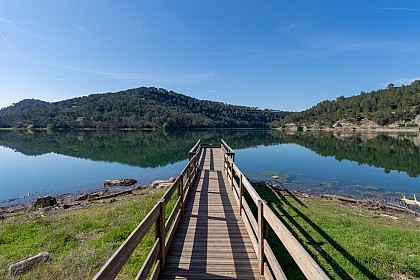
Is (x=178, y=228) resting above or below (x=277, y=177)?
above

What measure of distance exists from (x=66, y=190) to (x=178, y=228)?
1563 cm

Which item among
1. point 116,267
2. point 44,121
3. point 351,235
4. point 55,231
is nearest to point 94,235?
point 55,231

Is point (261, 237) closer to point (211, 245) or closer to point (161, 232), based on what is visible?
point (211, 245)

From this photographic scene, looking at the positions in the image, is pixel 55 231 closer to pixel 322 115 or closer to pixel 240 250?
pixel 240 250

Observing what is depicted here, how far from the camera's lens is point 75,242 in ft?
24.0

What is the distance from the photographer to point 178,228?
6.25 m

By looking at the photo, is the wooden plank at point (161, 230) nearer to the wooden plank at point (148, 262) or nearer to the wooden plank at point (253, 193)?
the wooden plank at point (148, 262)

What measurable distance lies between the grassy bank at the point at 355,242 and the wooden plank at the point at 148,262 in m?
3.01

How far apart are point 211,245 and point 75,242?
4.39 metres

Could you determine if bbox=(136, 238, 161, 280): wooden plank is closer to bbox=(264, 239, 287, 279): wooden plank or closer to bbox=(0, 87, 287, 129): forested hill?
bbox=(264, 239, 287, 279): wooden plank

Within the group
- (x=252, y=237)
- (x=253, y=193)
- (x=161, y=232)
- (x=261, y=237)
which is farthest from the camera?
(x=253, y=193)

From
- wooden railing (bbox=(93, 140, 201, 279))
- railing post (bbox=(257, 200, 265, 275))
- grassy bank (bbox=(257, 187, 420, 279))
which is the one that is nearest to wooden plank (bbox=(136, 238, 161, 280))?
wooden railing (bbox=(93, 140, 201, 279))

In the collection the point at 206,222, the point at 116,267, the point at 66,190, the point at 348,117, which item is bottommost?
the point at 66,190

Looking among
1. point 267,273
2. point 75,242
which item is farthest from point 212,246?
point 75,242
